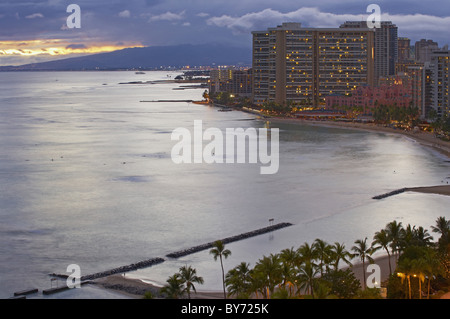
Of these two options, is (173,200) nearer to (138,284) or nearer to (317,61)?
(138,284)

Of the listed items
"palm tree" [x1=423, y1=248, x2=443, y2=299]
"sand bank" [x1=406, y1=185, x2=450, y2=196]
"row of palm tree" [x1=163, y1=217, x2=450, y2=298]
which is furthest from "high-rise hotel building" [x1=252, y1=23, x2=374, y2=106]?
"palm tree" [x1=423, y1=248, x2=443, y2=299]

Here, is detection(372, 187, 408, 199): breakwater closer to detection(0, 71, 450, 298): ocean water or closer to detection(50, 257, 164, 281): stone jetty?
detection(0, 71, 450, 298): ocean water

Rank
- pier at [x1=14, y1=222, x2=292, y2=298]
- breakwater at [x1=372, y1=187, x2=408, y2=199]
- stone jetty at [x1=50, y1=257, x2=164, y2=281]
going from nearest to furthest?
1. pier at [x1=14, y1=222, x2=292, y2=298]
2. stone jetty at [x1=50, y1=257, x2=164, y2=281]
3. breakwater at [x1=372, y1=187, x2=408, y2=199]

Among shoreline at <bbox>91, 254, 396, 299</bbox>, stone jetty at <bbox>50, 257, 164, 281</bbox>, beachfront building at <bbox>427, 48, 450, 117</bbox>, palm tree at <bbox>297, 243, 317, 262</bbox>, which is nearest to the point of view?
palm tree at <bbox>297, 243, 317, 262</bbox>

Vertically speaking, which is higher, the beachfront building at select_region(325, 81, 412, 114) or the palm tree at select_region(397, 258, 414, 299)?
the beachfront building at select_region(325, 81, 412, 114)

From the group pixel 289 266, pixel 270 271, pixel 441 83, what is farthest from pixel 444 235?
pixel 441 83

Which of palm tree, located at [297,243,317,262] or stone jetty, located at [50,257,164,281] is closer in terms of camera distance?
palm tree, located at [297,243,317,262]
